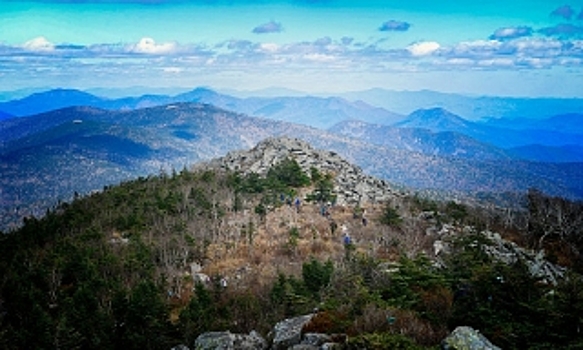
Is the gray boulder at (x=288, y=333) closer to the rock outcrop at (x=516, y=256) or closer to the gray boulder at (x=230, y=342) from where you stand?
the gray boulder at (x=230, y=342)

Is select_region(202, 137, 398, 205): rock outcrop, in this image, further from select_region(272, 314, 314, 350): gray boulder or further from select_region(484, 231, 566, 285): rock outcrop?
select_region(272, 314, 314, 350): gray boulder

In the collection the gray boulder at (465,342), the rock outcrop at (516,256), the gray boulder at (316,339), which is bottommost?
the rock outcrop at (516,256)

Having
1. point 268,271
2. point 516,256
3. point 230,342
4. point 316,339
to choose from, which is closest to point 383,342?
point 316,339

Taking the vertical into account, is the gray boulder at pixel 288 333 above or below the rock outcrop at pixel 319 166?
above

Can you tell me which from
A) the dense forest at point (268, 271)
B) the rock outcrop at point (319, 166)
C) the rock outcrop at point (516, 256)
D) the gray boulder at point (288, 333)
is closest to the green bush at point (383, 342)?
the dense forest at point (268, 271)

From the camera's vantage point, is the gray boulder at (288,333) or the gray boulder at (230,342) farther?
the gray boulder at (230,342)

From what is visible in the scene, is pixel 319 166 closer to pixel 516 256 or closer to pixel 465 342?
pixel 516 256

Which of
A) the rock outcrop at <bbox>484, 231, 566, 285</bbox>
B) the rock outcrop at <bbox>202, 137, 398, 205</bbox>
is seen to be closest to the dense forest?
the rock outcrop at <bbox>484, 231, 566, 285</bbox>
